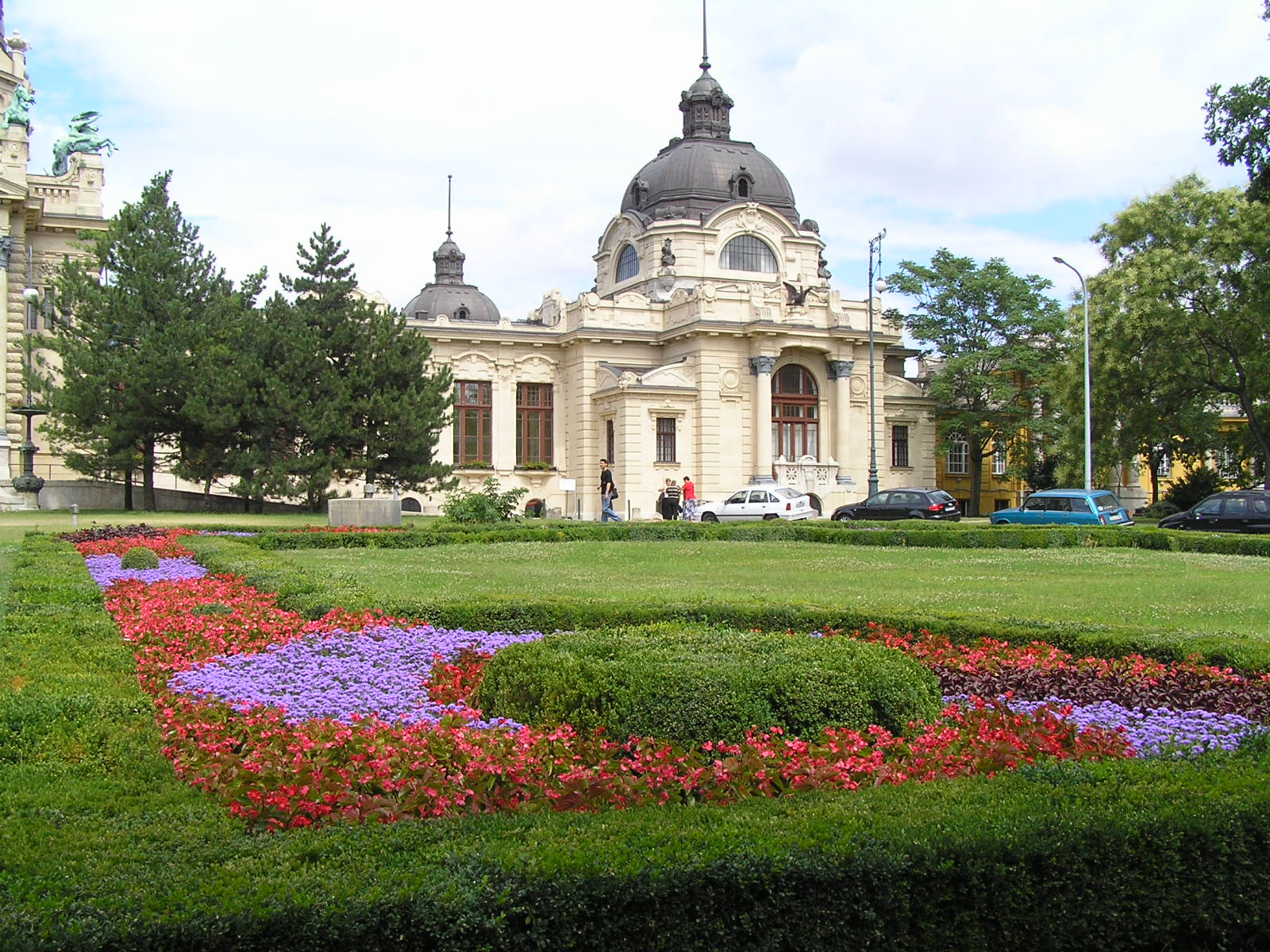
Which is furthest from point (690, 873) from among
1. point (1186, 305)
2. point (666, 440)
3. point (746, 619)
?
point (666, 440)

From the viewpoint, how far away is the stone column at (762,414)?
49562 millimetres

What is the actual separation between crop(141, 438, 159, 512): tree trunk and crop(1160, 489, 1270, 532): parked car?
28.9 m

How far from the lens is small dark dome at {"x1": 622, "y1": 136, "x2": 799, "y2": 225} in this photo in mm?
53531

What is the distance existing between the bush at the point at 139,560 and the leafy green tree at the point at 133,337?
1850 cm

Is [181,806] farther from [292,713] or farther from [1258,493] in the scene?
[1258,493]

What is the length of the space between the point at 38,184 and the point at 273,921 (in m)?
49.0

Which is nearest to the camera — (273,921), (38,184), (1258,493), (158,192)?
(273,921)

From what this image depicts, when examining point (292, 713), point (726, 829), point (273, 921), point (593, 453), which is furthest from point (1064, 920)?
point (593, 453)

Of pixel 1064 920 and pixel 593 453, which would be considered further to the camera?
pixel 593 453

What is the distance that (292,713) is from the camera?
778cm

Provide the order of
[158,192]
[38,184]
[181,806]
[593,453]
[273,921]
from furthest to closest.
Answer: [593,453] → [38,184] → [158,192] → [181,806] → [273,921]

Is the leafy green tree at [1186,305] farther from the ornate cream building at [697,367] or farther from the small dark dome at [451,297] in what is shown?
the small dark dome at [451,297]

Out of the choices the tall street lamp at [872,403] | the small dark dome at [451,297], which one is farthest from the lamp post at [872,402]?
the small dark dome at [451,297]

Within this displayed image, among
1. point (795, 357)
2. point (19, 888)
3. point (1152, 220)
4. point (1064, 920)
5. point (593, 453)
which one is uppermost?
point (1152, 220)
